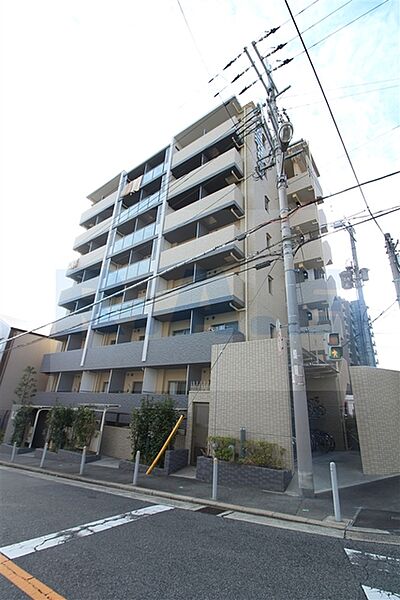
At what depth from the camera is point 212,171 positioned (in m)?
17.6

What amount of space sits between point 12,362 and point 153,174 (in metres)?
17.6

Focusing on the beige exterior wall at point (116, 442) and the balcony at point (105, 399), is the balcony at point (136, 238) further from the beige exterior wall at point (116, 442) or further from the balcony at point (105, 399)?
the beige exterior wall at point (116, 442)

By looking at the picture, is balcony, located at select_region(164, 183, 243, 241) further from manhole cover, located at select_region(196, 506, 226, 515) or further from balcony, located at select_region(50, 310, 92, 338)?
manhole cover, located at select_region(196, 506, 226, 515)

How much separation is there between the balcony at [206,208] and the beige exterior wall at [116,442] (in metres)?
11.8

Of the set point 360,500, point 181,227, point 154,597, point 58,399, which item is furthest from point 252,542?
point 58,399

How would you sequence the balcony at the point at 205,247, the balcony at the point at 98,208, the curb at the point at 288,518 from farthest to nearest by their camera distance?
1. the balcony at the point at 98,208
2. the balcony at the point at 205,247
3. the curb at the point at 288,518

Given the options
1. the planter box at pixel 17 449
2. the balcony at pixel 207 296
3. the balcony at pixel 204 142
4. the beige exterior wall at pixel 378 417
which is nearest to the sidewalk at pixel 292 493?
the beige exterior wall at pixel 378 417

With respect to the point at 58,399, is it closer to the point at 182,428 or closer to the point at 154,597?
the point at 182,428

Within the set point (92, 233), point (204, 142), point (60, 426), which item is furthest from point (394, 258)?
point (92, 233)

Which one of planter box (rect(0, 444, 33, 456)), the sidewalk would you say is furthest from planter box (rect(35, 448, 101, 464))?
planter box (rect(0, 444, 33, 456))

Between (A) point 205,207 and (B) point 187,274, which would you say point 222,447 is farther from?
(A) point 205,207

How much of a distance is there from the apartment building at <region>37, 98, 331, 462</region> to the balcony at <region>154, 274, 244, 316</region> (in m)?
0.06

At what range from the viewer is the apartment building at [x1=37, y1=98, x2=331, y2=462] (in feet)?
46.9

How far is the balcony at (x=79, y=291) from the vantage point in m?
21.6
